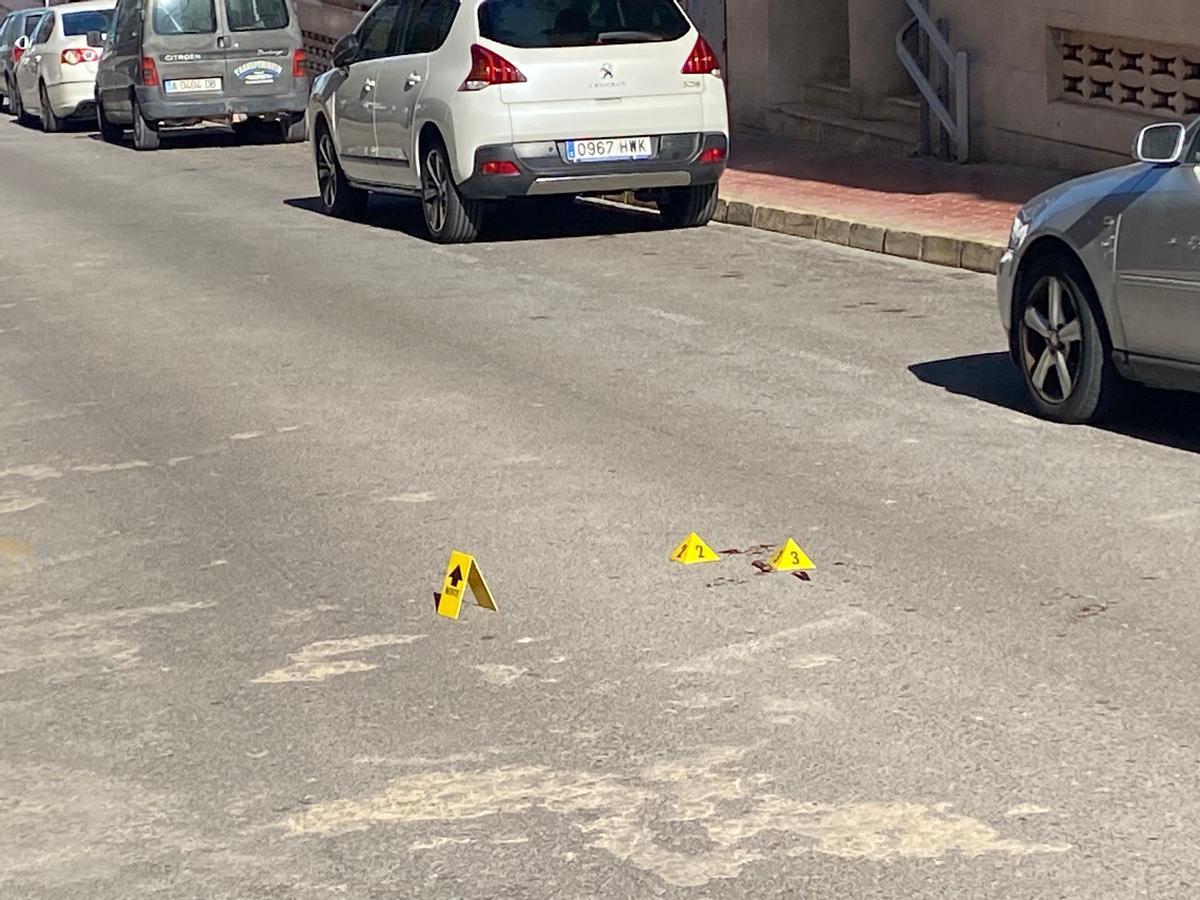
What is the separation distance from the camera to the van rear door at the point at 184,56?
2645cm

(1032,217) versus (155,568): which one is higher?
(1032,217)

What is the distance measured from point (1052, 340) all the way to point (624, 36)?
23.3ft

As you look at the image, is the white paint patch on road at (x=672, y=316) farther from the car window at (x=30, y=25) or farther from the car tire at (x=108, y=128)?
the car window at (x=30, y=25)

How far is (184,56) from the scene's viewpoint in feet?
86.9

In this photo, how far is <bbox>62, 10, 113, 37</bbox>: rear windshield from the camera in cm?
3291

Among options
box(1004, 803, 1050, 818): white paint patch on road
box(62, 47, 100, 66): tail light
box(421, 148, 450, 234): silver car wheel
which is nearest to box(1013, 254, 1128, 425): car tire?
box(1004, 803, 1050, 818): white paint patch on road

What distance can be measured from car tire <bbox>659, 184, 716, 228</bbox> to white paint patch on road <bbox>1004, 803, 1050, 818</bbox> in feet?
38.4

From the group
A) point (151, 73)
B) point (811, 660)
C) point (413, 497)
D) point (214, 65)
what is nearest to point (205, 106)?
point (214, 65)

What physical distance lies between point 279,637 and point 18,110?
104 ft

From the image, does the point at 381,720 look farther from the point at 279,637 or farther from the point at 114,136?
the point at 114,136

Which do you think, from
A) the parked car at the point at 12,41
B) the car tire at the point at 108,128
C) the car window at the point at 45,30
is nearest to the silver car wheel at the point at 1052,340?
the car tire at the point at 108,128

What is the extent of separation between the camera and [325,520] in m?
7.79

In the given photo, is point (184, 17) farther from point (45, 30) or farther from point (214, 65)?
point (45, 30)

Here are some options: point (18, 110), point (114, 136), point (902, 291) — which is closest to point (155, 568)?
point (902, 291)
